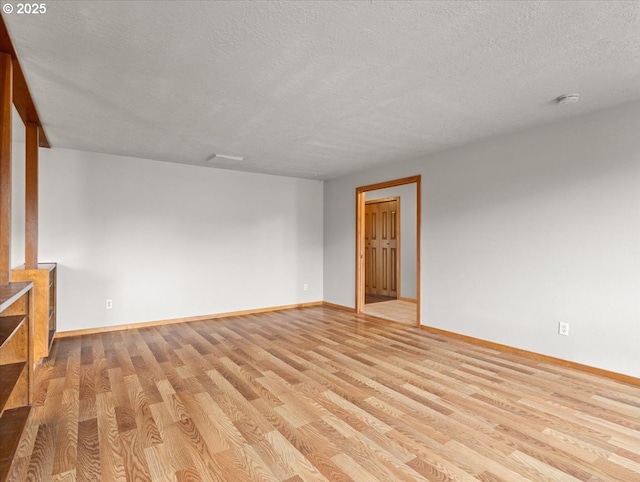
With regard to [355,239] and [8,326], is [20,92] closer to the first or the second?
[8,326]

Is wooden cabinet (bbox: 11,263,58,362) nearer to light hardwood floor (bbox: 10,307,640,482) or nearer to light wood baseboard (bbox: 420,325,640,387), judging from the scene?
light hardwood floor (bbox: 10,307,640,482)

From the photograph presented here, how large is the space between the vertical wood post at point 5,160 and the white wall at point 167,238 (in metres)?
2.39

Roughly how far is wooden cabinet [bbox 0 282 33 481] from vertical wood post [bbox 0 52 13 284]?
194 millimetres

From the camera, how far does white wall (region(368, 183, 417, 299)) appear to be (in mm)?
6930

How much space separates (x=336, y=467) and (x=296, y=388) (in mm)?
999

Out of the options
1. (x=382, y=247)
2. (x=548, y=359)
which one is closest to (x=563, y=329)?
(x=548, y=359)

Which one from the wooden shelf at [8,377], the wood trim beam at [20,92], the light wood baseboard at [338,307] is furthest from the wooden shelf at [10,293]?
the light wood baseboard at [338,307]

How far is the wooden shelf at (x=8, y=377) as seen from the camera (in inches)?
69.2

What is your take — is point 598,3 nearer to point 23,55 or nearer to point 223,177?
Result: point 23,55

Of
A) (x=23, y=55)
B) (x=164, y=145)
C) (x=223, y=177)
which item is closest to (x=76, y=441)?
(x=23, y=55)

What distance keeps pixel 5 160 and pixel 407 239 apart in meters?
6.20

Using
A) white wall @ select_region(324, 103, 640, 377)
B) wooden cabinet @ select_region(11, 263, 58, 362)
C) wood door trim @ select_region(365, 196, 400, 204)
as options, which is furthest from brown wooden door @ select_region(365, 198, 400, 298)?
wooden cabinet @ select_region(11, 263, 58, 362)

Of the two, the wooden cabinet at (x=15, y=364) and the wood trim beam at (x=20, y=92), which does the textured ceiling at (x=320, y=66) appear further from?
the wooden cabinet at (x=15, y=364)

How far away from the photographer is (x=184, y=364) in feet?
10.8
